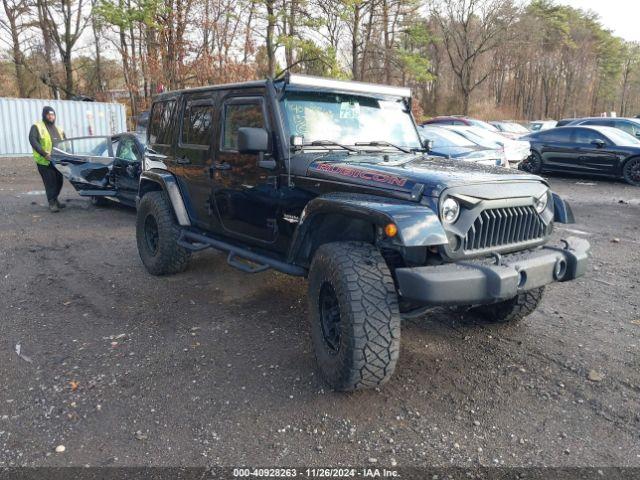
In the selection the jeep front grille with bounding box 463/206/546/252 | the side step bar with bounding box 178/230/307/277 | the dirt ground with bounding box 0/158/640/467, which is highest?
the jeep front grille with bounding box 463/206/546/252

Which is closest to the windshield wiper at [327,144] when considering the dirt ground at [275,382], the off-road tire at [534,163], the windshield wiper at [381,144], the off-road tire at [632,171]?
the windshield wiper at [381,144]

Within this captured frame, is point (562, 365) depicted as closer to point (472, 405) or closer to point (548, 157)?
point (472, 405)

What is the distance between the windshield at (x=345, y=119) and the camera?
4214 millimetres

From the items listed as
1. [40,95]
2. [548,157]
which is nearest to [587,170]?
[548,157]

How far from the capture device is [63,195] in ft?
39.2

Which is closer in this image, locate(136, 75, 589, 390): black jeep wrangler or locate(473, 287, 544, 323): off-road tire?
locate(136, 75, 589, 390): black jeep wrangler

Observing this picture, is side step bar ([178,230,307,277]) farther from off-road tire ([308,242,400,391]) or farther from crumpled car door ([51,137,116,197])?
crumpled car door ([51,137,116,197])

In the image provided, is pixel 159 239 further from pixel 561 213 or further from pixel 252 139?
pixel 561 213

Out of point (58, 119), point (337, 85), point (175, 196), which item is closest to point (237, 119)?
point (337, 85)

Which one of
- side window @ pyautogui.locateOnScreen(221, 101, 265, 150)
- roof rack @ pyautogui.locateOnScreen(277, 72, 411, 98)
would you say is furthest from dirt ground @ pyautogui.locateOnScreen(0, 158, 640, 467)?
roof rack @ pyautogui.locateOnScreen(277, 72, 411, 98)

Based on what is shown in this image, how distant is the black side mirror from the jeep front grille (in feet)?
5.43

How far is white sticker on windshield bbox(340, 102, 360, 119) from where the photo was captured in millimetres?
4406

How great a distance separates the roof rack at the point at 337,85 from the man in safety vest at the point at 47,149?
6.82 m

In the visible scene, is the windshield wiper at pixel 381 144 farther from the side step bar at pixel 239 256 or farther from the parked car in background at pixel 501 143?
the parked car in background at pixel 501 143
